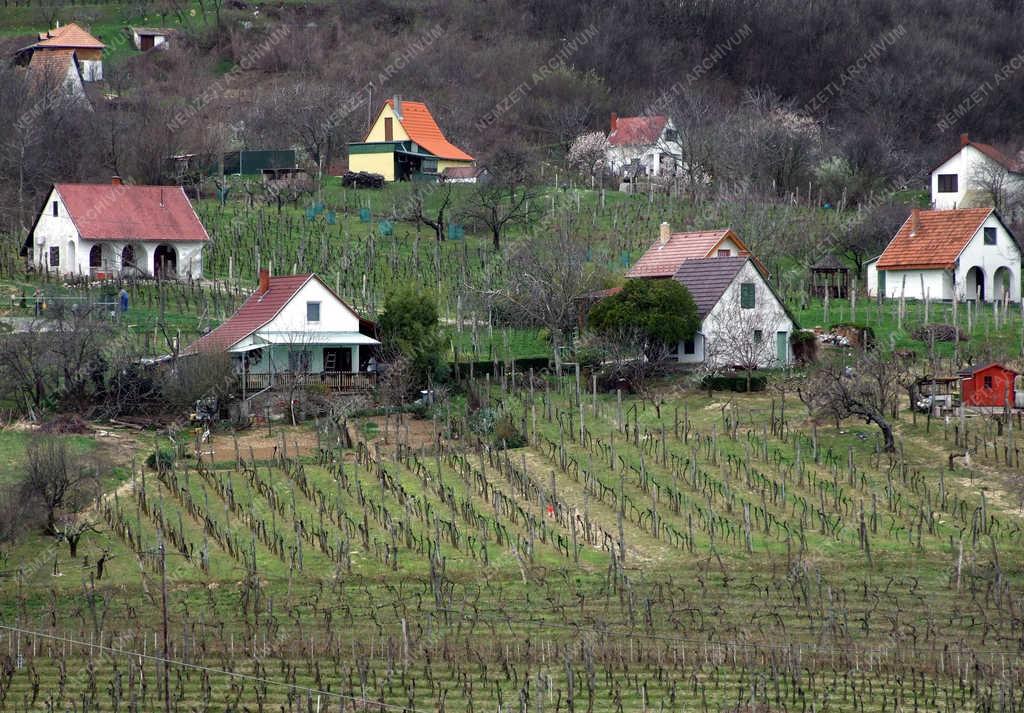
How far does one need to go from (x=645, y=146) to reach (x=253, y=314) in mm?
42081

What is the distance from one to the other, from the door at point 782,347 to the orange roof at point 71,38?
68.7m

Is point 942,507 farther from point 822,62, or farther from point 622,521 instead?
point 822,62

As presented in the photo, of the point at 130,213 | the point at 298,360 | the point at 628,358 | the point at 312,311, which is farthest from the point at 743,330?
the point at 130,213

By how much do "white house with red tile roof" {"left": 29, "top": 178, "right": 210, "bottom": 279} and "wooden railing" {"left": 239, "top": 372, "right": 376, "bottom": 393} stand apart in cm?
1366

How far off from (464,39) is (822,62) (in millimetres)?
24573

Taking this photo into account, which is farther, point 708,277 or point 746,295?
point 708,277

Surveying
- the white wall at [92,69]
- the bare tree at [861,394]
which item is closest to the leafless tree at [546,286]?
the bare tree at [861,394]

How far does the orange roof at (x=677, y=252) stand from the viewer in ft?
182

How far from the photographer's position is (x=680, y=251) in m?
56.2

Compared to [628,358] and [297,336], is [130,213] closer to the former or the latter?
[297,336]

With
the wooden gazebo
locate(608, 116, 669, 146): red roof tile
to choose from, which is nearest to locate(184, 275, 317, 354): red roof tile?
the wooden gazebo

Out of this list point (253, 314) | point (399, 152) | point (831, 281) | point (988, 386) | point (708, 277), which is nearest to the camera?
point (988, 386)

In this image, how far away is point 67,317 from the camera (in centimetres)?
4856

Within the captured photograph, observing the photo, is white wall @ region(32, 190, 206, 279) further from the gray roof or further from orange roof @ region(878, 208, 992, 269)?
orange roof @ region(878, 208, 992, 269)
